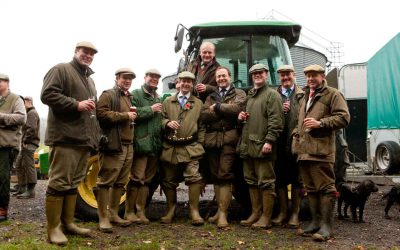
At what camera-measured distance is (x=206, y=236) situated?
210 inches

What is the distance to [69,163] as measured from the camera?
480 centimetres

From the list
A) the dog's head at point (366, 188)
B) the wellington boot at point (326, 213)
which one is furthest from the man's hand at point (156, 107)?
the dog's head at point (366, 188)

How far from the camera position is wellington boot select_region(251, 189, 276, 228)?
577cm

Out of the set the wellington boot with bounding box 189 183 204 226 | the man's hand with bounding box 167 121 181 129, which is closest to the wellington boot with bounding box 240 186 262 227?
the wellington boot with bounding box 189 183 204 226

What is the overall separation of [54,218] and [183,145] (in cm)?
198

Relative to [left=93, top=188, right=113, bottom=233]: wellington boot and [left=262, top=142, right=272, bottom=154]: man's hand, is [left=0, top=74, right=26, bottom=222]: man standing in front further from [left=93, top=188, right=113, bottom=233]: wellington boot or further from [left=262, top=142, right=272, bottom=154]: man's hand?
[left=262, top=142, right=272, bottom=154]: man's hand

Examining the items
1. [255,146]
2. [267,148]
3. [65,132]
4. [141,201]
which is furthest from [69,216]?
Answer: [267,148]

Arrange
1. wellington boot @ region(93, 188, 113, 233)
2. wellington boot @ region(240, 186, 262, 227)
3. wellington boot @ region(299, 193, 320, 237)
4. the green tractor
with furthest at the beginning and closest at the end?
1. the green tractor
2. wellington boot @ region(240, 186, 262, 227)
3. wellington boot @ region(93, 188, 113, 233)
4. wellington boot @ region(299, 193, 320, 237)

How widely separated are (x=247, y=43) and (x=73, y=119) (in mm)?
3313

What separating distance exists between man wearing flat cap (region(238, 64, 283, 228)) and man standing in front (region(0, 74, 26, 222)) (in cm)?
316

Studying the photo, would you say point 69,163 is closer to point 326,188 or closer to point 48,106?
point 48,106

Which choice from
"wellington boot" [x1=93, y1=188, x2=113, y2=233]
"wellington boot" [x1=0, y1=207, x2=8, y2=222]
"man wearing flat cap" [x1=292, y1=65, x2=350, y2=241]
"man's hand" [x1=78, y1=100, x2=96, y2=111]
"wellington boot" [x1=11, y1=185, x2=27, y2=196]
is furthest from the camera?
"wellington boot" [x1=11, y1=185, x2=27, y2=196]

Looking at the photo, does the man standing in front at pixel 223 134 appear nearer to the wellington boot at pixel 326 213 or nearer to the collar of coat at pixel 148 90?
the collar of coat at pixel 148 90

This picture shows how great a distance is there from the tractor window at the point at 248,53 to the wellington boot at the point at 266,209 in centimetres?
195
